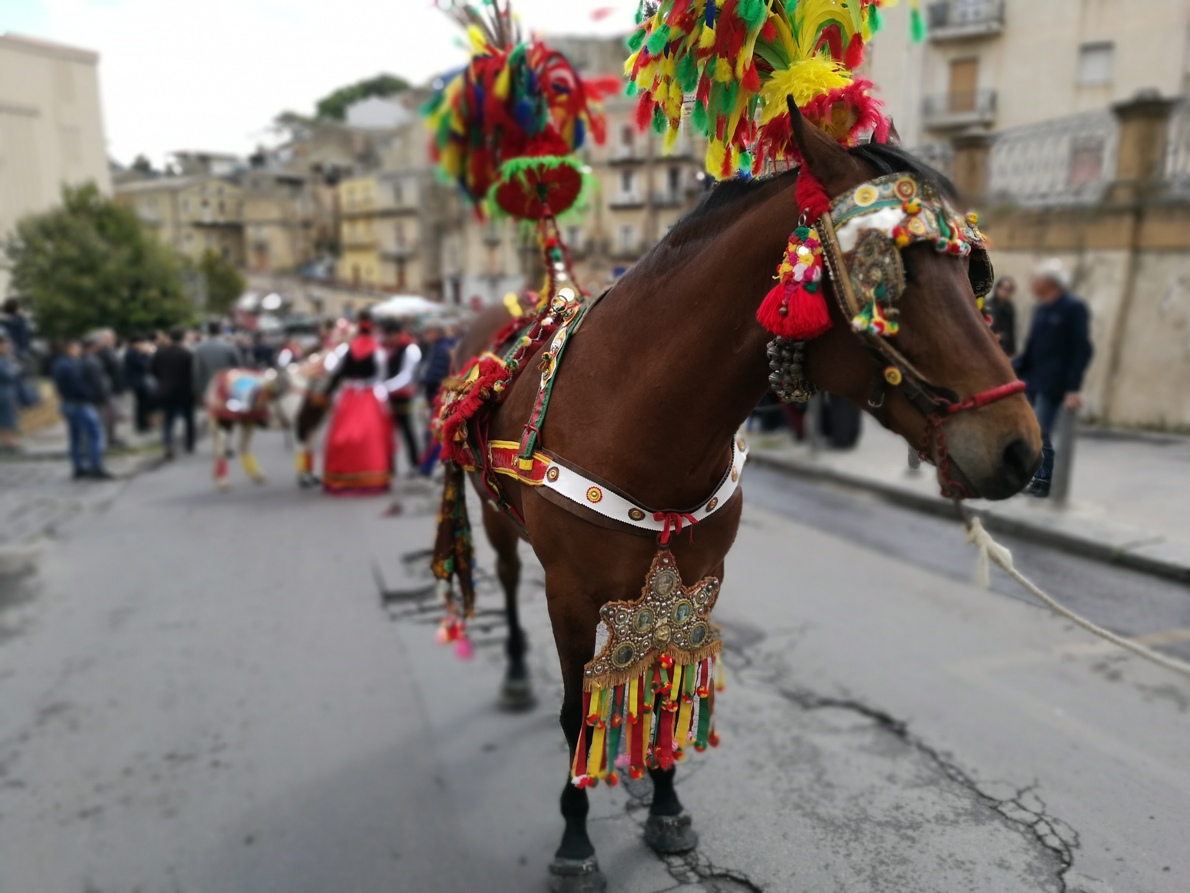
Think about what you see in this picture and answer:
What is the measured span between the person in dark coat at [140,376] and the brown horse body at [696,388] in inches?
443

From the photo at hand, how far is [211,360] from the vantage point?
9.72 m

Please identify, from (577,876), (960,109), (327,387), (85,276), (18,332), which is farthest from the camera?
(960,109)

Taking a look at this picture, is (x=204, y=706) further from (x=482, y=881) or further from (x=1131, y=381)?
(x=1131, y=381)

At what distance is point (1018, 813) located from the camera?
2.60 m

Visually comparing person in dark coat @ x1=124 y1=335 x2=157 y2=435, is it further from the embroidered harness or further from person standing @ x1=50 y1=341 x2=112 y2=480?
the embroidered harness

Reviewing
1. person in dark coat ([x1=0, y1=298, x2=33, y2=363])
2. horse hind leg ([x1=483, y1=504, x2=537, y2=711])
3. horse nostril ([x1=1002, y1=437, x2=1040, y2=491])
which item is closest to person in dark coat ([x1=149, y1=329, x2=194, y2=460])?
person in dark coat ([x1=0, y1=298, x2=33, y2=363])

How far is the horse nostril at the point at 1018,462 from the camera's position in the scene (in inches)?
52.9

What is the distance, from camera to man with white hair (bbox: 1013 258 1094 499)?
5871 mm

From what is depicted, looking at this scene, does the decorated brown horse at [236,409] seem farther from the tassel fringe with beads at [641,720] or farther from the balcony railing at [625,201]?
the balcony railing at [625,201]

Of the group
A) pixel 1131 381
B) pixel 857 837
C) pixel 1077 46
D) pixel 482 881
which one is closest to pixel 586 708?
pixel 482 881

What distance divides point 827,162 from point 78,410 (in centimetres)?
941

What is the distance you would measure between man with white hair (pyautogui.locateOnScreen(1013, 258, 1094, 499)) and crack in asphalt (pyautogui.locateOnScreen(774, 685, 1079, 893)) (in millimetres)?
3641

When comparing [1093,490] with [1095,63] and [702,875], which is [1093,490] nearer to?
[702,875]

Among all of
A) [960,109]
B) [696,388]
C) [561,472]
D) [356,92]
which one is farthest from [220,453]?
[356,92]
